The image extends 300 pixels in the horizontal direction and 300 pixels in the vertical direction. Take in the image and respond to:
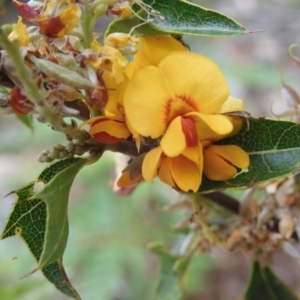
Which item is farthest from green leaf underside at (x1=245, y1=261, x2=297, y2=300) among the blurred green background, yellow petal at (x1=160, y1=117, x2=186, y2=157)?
the blurred green background

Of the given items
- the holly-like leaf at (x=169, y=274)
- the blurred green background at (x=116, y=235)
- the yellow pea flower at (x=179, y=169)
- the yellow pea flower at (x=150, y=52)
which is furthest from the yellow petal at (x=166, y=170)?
the blurred green background at (x=116, y=235)

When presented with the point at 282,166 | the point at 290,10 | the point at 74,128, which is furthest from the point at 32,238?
the point at 290,10

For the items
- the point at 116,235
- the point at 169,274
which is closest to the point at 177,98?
the point at 169,274

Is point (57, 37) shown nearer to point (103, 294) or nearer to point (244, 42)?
point (103, 294)

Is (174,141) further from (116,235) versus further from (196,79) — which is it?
(116,235)

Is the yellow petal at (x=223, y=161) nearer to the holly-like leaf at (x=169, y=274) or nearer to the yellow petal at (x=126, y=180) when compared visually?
the yellow petal at (x=126, y=180)

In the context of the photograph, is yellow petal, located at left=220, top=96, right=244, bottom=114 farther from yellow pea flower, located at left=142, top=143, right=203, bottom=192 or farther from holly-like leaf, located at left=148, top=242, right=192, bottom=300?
holly-like leaf, located at left=148, top=242, right=192, bottom=300
